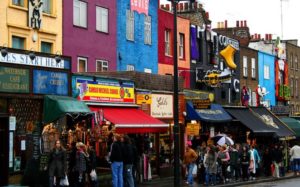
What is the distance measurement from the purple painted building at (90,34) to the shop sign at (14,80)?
7.35m

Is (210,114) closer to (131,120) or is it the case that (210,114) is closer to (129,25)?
(129,25)

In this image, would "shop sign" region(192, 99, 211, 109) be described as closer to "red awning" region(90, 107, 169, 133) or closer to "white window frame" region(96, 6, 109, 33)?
"red awning" region(90, 107, 169, 133)

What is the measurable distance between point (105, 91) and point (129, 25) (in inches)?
340

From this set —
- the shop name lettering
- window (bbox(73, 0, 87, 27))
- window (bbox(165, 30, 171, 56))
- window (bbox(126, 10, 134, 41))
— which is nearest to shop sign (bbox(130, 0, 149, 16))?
window (bbox(126, 10, 134, 41))

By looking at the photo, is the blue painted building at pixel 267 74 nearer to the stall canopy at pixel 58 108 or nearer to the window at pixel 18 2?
the window at pixel 18 2

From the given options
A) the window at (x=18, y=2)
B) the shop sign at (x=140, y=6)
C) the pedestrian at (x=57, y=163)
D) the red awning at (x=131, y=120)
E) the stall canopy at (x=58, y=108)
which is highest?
the shop sign at (x=140, y=6)

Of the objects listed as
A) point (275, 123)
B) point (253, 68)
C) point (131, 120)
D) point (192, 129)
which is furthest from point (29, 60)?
point (253, 68)

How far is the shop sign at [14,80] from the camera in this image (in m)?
20.7

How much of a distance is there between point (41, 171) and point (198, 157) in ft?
32.0

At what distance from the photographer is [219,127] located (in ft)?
118

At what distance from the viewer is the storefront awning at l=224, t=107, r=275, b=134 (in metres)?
36.7

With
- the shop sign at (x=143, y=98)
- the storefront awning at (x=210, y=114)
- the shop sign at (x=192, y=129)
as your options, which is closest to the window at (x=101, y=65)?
the shop sign at (x=143, y=98)

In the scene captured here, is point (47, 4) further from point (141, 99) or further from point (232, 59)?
point (232, 59)

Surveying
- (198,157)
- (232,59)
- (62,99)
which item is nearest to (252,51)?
(232,59)
